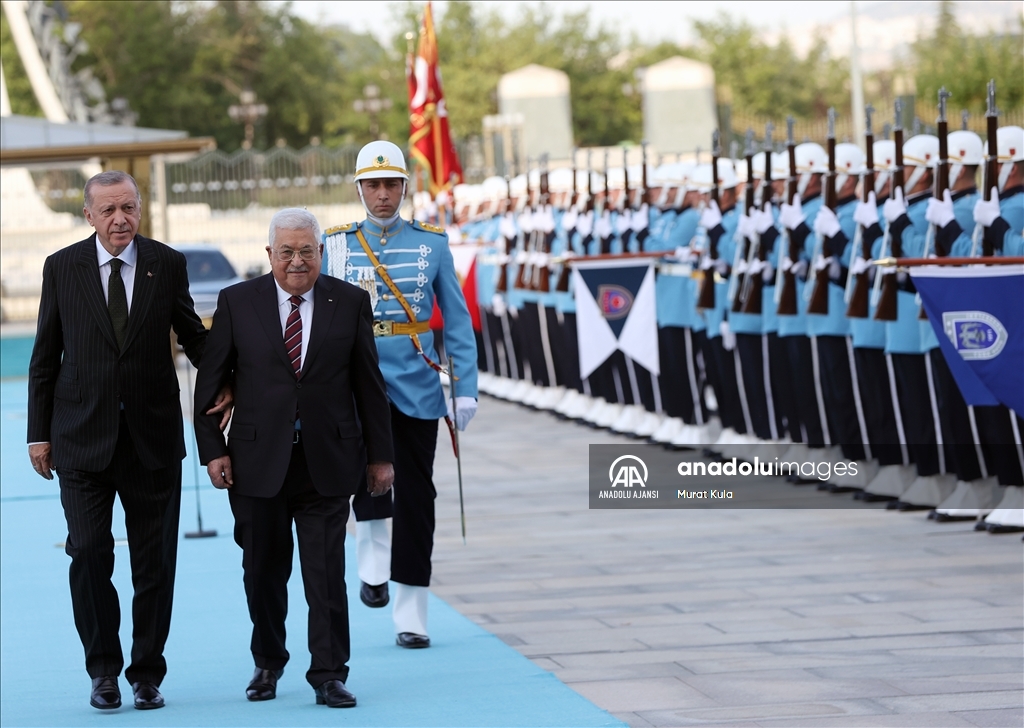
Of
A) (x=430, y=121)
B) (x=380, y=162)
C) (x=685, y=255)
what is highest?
(x=430, y=121)

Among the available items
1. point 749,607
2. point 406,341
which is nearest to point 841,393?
point 749,607

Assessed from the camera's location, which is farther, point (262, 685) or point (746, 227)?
point (746, 227)

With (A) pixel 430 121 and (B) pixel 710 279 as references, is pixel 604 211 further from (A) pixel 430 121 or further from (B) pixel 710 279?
(A) pixel 430 121

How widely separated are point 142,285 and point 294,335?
492 mm

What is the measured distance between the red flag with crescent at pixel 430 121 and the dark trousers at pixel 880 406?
8.85 meters

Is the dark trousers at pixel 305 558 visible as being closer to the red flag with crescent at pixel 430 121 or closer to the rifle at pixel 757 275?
the rifle at pixel 757 275

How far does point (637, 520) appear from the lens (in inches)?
379

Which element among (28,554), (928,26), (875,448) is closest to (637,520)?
(875,448)

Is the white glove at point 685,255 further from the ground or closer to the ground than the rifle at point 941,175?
closer to the ground

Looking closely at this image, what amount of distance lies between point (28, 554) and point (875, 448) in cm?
456

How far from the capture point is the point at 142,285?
17.8ft

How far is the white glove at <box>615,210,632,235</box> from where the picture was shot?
13.5 m

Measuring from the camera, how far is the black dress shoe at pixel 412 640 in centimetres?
640

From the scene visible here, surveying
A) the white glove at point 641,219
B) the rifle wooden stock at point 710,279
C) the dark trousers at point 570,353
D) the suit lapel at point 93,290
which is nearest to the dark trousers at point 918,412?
the rifle wooden stock at point 710,279
